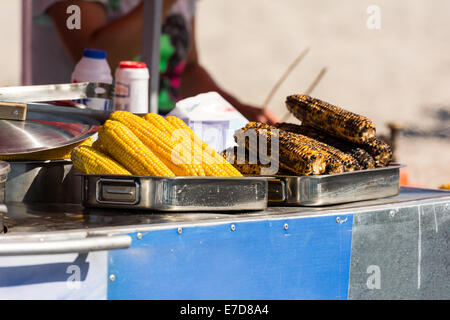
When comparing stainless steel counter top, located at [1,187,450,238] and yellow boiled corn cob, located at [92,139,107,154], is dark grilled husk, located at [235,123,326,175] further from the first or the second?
yellow boiled corn cob, located at [92,139,107,154]

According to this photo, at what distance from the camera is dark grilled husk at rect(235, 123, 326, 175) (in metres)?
1.88

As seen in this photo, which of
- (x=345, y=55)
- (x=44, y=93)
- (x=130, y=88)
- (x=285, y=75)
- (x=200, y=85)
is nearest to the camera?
(x=44, y=93)

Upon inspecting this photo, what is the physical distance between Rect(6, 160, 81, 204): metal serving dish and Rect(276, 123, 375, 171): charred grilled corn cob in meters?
0.68

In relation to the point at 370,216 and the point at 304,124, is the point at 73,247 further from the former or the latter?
the point at 304,124

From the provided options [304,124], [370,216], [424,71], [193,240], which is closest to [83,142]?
[193,240]

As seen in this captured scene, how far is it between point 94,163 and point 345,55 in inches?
212

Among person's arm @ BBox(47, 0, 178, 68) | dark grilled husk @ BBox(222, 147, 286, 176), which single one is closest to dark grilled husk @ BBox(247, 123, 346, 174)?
dark grilled husk @ BBox(222, 147, 286, 176)

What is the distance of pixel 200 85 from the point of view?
5992 millimetres

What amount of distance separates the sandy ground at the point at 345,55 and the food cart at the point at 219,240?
4.36 metres

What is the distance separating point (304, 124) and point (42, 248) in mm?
1089

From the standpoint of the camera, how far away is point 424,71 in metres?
7.42

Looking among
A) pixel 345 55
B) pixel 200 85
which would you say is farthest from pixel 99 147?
pixel 345 55

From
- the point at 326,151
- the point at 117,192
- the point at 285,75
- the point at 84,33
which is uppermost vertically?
the point at 84,33

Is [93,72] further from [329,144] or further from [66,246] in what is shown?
[66,246]
